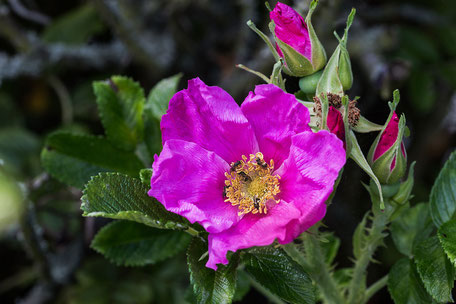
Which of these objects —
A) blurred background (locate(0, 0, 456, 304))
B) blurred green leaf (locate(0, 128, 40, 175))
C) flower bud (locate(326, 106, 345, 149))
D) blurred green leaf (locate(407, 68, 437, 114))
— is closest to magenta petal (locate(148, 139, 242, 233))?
flower bud (locate(326, 106, 345, 149))

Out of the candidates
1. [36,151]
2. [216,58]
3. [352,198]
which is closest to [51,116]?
[36,151]

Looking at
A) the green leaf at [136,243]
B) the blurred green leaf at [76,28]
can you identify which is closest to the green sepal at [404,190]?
the green leaf at [136,243]

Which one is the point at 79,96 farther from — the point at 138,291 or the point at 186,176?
the point at 186,176

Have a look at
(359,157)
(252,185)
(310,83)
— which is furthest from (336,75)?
(252,185)

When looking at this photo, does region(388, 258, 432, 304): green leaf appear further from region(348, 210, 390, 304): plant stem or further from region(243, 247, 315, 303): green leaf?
region(243, 247, 315, 303): green leaf

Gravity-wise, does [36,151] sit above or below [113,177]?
below
